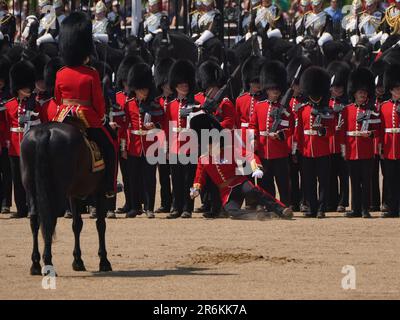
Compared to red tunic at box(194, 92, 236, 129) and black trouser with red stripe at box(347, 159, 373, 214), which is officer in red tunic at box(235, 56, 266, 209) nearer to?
red tunic at box(194, 92, 236, 129)

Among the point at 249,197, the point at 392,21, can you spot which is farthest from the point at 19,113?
the point at 392,21

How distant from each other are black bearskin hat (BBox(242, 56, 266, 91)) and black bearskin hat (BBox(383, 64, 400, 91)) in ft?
4.00

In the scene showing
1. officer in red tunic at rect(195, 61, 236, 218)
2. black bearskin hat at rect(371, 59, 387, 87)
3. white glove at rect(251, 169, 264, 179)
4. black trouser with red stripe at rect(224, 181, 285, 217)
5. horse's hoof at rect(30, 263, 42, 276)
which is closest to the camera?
horse's hoof at rect(30, 263, 42, 276)

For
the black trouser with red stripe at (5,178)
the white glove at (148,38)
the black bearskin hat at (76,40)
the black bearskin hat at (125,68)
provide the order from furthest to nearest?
the white glove at (148,38) → the black bearskin hat at (125,68) → the black trouser with red stripe at (5,178) → the black bearskin hat at (76,40)

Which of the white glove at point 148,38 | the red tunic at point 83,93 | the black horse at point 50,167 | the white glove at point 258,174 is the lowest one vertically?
the white glove at point 258,174

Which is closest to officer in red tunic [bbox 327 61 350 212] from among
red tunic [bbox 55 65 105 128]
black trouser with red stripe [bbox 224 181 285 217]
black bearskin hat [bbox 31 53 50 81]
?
black trouser with red stripe [bbox 224 181 285 217]

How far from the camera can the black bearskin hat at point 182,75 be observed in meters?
13.6

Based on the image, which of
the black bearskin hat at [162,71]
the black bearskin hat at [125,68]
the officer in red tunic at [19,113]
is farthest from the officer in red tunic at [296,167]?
the officer in red tunic at [19,113]

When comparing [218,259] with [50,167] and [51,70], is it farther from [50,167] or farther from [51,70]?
[51,70]

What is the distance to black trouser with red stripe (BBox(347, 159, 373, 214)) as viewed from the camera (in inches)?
516

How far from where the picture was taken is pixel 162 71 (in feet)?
47.9

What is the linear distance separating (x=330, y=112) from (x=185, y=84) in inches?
51.6

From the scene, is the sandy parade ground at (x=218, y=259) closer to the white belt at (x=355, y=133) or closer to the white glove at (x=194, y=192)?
the white glove at (x=194, y=192)
